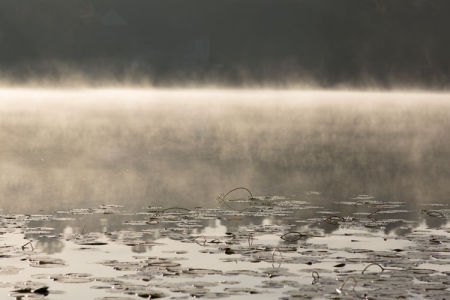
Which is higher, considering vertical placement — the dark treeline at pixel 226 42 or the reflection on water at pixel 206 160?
the dark treeline at pixel 226 42

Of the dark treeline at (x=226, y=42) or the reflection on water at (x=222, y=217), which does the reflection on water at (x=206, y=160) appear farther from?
the dark treeline at (x=226, y=42)

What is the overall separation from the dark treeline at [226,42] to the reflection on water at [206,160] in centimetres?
8442

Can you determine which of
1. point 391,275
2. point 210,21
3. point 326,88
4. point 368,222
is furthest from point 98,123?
point 210,21

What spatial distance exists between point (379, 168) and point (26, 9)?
428 feet

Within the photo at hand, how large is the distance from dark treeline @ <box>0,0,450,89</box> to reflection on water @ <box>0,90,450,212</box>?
3324 inches

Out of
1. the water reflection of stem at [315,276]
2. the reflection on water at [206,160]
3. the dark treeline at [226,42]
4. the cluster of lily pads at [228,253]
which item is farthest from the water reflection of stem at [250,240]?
the dark treeline at [226,42]

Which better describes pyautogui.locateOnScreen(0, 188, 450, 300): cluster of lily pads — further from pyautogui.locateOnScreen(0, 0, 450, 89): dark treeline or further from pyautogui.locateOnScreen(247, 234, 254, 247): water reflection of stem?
→ pyautogui.locateOnScreen(0, 0, 450, 89): dark treeline

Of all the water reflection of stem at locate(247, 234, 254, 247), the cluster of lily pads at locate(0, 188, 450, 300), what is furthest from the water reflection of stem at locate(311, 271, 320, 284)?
the water reflection of stem at locate(247, 234, 254, 247)

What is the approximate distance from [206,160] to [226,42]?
120m

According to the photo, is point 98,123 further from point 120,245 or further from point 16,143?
point 120,245

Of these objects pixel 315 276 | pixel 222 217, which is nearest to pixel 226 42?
pixel 222 217

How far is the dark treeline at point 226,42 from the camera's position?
150500 mm

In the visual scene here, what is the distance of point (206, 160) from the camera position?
3612 centimetres

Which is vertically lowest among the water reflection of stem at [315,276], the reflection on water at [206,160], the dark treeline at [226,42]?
the water reflection of stem at [315,276]
